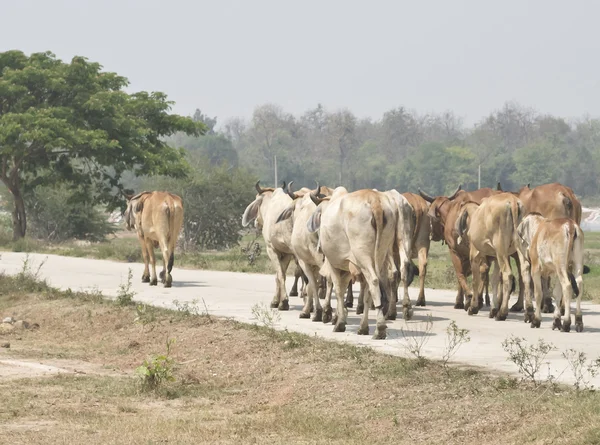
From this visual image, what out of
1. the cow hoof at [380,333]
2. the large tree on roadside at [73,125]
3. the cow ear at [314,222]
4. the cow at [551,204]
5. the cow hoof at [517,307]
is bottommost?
the cow hoof at [380,333]

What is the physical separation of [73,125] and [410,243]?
25.6 metres

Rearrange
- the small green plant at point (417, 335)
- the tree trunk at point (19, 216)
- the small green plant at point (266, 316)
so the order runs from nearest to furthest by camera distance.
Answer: the small green plant at point (417, 335)
the small green plant at point (266, 316)
the tree trunk at point (19, 216)

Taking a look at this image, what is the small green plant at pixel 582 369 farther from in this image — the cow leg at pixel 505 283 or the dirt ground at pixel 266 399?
the cow leg at pixel 505 283

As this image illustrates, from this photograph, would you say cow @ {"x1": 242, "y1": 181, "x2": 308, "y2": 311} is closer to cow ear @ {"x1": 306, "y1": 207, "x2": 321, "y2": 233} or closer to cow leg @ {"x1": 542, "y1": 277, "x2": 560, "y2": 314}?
cow ear @ {"x1": 306, "y1": 207, "x2": 321, "y2": 233}

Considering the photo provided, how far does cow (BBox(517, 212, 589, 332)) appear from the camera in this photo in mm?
14250

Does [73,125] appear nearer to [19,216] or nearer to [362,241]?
[19,216]

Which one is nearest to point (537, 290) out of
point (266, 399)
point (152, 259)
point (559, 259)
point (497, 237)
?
point (559, 259)

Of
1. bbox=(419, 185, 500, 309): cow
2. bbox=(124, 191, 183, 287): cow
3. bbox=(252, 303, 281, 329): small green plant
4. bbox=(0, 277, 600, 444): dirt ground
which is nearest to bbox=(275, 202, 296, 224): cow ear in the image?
bbox=(252, 303, 281, 329): small green plant

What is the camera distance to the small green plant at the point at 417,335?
12.6 metres

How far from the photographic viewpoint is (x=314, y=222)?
15.1 meters

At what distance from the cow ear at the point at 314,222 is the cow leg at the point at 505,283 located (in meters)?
2.79

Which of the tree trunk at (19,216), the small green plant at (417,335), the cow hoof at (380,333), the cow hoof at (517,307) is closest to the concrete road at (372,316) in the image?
the small green plant at (417,335)

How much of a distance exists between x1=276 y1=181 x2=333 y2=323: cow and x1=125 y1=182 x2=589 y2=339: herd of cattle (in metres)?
0.01

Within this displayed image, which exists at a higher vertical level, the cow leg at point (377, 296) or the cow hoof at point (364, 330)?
the cow leg at point (377, 296)
